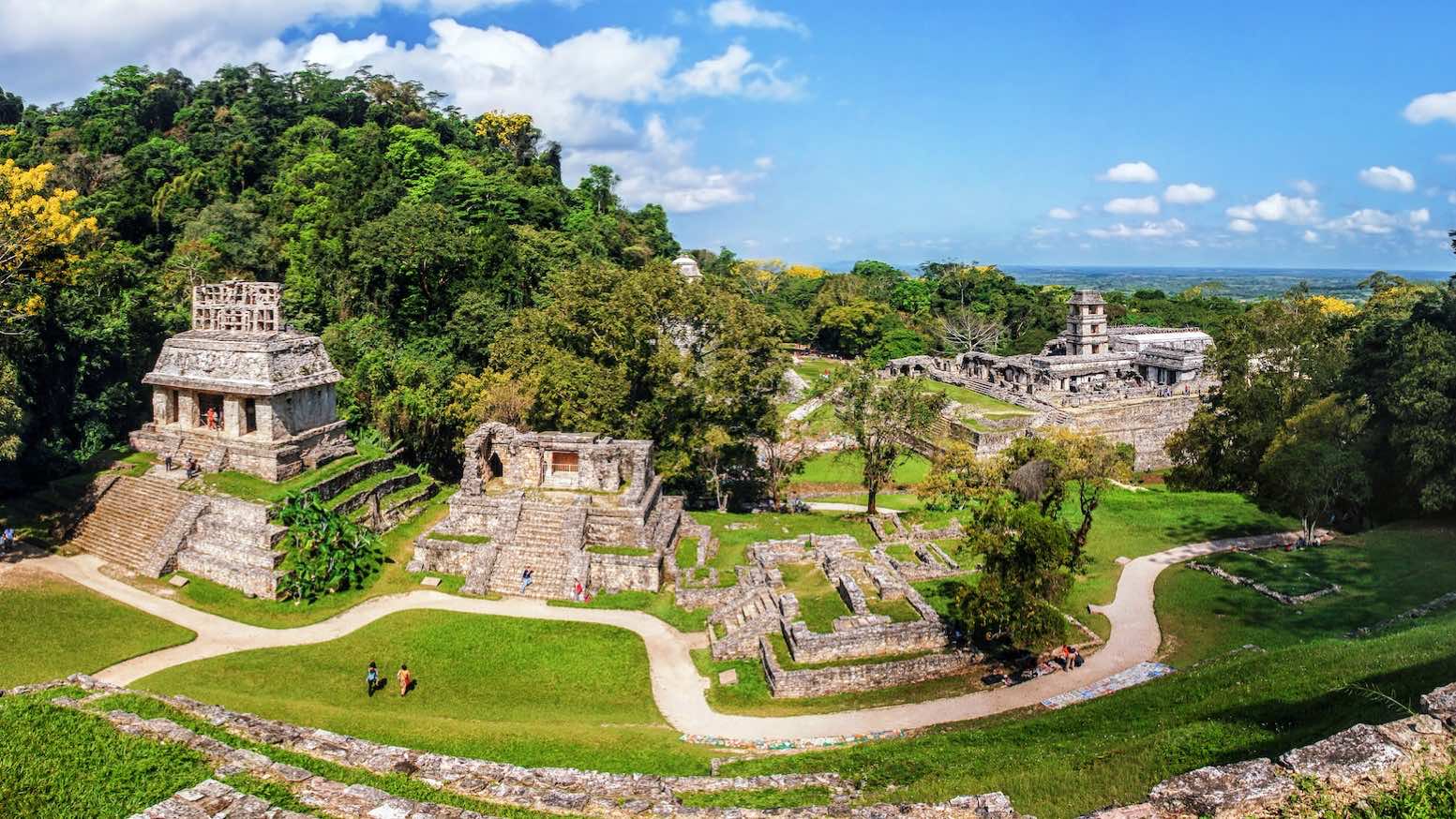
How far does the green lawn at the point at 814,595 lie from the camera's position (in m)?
20.6

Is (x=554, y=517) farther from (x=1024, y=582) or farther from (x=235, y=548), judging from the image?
(x=1024, y=582)

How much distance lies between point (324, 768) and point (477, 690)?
668 cm

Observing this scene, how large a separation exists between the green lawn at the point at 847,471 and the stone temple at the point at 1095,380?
454 centimetres

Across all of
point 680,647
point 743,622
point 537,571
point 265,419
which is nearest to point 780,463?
point 537,571

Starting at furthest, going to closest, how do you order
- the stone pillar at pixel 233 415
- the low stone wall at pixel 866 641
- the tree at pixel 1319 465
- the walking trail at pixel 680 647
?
the tree at pixel 1319 465 < the stone pillar at pixel 233 415 < the low stone wall at pixel 866 641 < the walking trail at pixel 680 647

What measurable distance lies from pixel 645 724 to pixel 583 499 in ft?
33.6

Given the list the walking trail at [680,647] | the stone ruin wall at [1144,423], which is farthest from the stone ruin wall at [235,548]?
the stone ruin wall at [1144,423]

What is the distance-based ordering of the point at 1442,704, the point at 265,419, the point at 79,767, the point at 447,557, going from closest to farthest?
the point at 1442,704, the point at 79,767, the point at 447,557, the point at 265,419

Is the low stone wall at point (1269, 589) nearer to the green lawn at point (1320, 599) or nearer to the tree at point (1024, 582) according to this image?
the green lawn at point (1320, 599)

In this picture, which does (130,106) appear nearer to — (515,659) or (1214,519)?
(515,659)

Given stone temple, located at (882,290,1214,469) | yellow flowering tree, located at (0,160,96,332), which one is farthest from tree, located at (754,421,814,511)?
yellow flowering tree, located at (0,160,96,332)

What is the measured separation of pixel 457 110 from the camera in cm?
7731

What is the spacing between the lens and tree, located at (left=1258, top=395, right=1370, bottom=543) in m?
27.3

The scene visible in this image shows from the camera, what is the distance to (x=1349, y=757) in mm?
8164
